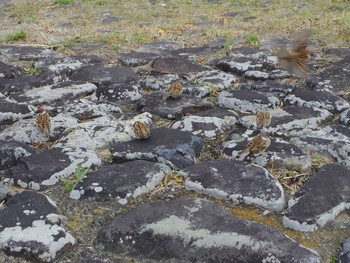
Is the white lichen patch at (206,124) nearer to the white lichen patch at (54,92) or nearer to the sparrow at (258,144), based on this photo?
the sparrow at (258,144)

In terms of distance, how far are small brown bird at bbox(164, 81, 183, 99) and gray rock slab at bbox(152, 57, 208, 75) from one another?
2.37ft

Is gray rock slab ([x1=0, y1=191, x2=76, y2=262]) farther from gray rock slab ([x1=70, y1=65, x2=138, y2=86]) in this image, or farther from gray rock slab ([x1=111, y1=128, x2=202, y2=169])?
gray rock slab ([x1=70, y1=65, x2=138, y2=86])

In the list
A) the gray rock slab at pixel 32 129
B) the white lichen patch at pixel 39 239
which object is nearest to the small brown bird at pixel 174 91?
the gray rock slab at pixel 32 129

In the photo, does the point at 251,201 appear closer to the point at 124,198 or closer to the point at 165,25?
the point at 124,198

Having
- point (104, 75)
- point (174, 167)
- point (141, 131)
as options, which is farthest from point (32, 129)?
point (104, 75)

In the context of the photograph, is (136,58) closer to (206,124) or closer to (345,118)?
(206,124)

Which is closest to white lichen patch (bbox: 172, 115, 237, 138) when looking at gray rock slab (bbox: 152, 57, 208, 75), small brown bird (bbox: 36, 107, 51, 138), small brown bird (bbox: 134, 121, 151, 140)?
small brown bird (bbox: 134, 121, 151, 140)

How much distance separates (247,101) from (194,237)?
1.56 m

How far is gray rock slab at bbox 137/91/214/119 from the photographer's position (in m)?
3.43

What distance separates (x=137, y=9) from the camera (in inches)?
297

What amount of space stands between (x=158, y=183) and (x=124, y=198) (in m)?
0.20

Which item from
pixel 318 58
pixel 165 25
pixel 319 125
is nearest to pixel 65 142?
pixel 319 125

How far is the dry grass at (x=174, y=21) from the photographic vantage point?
5.72 m

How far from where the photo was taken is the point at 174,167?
2.68m
